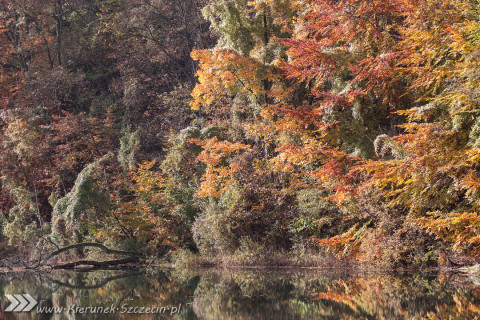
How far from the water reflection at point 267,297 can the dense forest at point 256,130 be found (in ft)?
5.23

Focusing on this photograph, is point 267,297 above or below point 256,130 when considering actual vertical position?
below

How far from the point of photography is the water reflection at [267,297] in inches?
257

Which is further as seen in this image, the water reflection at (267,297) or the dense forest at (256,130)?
the dense forest at (256,130)

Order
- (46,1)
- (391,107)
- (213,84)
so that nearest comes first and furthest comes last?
1. (391,107)
2. (213,84)
3. (46,1)

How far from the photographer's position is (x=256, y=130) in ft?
49.6

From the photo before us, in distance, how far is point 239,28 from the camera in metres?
16.4

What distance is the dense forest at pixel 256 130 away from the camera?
10.5m

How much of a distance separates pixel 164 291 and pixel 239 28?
1010 centimetres

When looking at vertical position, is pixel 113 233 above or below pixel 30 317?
below

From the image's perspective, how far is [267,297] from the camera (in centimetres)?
817

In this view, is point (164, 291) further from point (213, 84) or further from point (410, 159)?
point (213, 84)

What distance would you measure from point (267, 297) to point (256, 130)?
7.75 meters

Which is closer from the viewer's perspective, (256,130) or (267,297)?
(267,297)

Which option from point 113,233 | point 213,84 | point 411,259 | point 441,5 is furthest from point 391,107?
point 113,233
